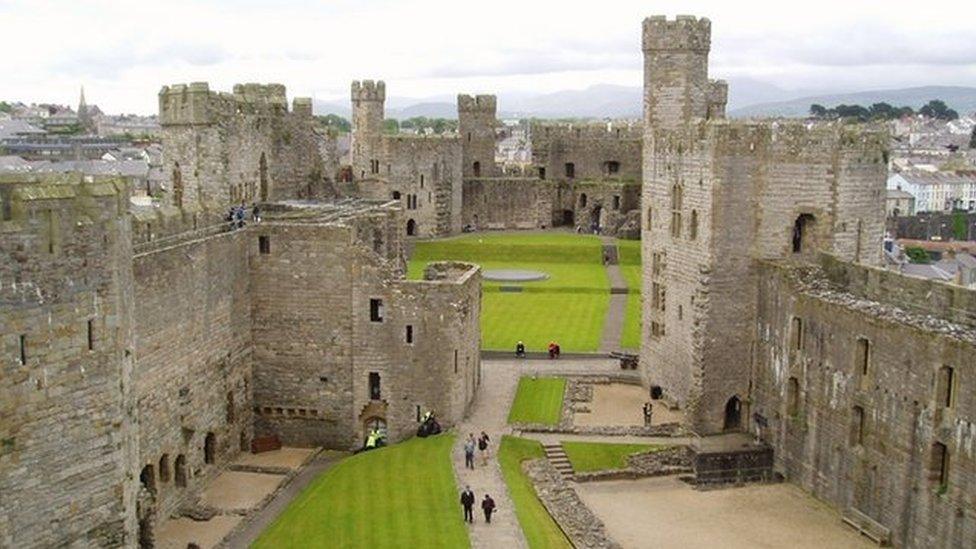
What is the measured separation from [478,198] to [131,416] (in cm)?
6552

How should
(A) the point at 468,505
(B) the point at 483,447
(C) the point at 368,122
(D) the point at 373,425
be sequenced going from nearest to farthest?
(A) the point at 468,505 → (B) the point at 483,447 → (D) the point at 373,425 → (C) the point at 368,122

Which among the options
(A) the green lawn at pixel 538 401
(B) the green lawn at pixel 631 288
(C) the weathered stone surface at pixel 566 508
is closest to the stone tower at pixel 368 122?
(B) the green lawn at pixel 631 288

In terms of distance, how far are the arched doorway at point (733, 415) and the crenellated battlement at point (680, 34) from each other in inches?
537

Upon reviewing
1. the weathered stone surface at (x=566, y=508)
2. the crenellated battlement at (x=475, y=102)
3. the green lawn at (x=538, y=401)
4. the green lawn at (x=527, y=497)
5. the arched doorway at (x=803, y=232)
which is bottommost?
the weathered stone surface at (x=566, y=508)

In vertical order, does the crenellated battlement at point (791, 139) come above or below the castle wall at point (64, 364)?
above

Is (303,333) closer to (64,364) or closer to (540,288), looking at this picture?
(64,364)

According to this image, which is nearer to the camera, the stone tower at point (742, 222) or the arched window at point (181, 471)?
the arched window at point (181, 471)

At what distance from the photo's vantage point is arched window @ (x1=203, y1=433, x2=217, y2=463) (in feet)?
112

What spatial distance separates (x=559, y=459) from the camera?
35.2 m

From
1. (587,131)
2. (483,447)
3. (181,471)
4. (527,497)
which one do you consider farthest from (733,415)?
(587,131)

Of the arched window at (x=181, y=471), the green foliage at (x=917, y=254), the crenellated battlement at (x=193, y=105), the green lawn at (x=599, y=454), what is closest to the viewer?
the arched window at (x=181, y=471)

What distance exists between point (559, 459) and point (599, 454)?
1.42 meters

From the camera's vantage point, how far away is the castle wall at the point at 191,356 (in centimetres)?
2945

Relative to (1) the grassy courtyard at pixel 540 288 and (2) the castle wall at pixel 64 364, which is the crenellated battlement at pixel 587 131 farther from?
(2) the castle wall at pixel 64 364
